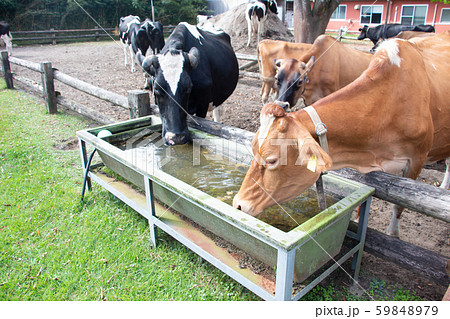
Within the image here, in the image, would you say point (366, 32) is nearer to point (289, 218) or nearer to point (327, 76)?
point (327, 76)

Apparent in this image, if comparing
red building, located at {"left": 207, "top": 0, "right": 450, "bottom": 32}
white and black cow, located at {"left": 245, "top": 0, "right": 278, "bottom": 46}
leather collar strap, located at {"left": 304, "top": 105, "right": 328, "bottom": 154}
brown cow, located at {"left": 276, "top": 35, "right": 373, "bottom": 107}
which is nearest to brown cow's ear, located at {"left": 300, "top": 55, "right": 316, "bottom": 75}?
brown cow, located at {"left": 276, "top": 35, "right": 373, "bottom": 107}

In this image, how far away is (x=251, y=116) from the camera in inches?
276

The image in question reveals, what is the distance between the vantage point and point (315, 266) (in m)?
2.18

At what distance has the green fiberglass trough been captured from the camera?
194 centimetres

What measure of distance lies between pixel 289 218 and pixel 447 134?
1.64m

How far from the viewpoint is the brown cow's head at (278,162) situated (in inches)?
79.0

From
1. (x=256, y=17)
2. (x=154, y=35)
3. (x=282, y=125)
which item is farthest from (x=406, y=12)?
(x=282, y=125)

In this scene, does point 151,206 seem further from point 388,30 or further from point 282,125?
point 388,30

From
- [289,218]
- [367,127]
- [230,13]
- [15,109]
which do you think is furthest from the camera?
[230,13]

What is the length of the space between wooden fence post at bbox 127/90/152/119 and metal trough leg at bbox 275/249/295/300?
3.21m

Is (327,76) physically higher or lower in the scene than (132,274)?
higher

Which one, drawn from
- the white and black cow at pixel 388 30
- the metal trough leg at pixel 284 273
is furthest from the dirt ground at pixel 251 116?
the white and black cow at pixel 388 30

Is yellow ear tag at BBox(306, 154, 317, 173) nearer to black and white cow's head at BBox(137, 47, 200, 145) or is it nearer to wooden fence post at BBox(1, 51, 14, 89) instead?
black and white cow's head at BBox(137, 47, 200, 145)
